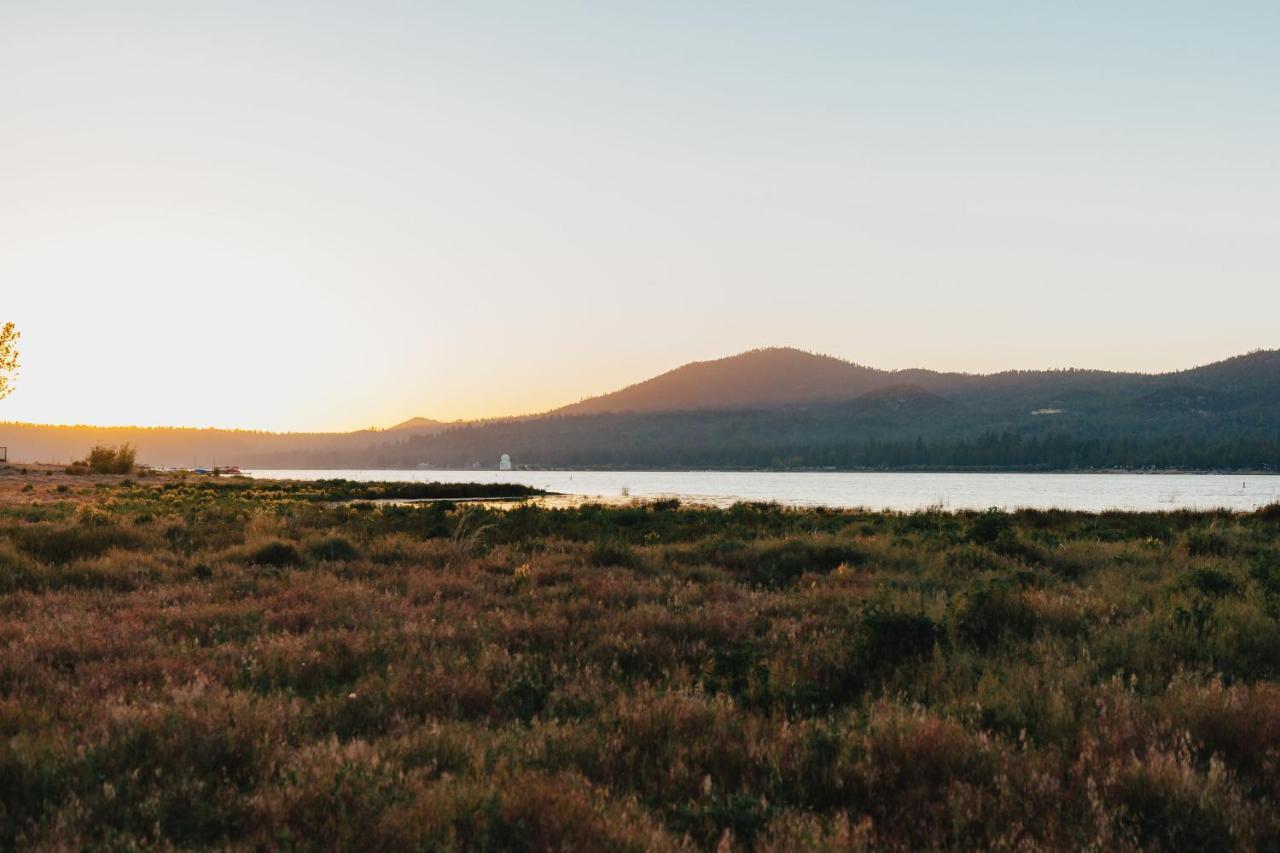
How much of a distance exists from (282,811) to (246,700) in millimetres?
2220

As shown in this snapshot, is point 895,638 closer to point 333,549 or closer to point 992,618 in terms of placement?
point 992,618

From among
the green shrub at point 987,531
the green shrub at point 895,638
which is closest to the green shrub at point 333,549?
the green shrub at point 895,638

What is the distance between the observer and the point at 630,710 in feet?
22.8

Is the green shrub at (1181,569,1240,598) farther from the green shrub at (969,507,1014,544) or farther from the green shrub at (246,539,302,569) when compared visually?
the green shrub at (246,539,302,569)

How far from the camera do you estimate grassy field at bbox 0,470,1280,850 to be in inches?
197

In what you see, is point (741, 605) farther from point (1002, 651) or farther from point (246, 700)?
point (246, 700)

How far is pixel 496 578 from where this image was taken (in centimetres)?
1459

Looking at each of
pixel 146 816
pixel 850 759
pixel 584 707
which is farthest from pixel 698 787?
pixel 146 816

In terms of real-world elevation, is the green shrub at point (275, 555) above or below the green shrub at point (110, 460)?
below

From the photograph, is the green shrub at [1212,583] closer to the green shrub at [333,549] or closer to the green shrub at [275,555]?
the green shrub at [333,549]

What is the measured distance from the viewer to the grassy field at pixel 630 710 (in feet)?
16.4

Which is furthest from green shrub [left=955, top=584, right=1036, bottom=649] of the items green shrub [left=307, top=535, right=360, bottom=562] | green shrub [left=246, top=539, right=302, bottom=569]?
green shrub [left=246, top=539, right=302, bottom=569]

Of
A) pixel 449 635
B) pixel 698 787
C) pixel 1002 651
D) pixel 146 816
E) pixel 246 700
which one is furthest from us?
pixel 449 635

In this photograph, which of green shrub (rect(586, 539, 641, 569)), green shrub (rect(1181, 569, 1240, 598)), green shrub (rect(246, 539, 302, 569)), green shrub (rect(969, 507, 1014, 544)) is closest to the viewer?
green shrub (rect(1181, 569, 1240, 598))
